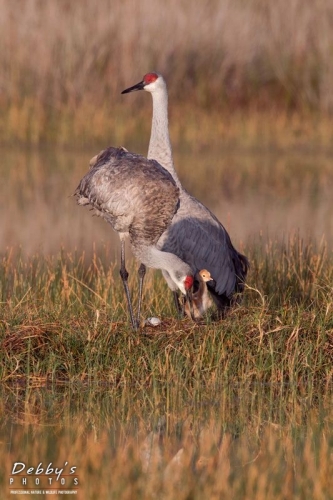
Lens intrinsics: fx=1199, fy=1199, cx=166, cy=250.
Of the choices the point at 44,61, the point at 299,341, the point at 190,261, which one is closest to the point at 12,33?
the point at 44,61

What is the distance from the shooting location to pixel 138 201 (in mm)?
6359

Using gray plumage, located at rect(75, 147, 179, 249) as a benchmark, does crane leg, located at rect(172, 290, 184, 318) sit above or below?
below

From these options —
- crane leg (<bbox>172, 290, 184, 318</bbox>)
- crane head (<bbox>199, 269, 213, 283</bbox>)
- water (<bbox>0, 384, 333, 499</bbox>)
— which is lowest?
crane leg (<bbox>172, 290, 184, 318</bbox>)

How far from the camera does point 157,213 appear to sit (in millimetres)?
6465

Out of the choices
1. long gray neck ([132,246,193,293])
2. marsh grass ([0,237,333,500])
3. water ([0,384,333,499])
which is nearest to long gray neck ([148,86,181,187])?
long gray neck ([132,246,193,293])

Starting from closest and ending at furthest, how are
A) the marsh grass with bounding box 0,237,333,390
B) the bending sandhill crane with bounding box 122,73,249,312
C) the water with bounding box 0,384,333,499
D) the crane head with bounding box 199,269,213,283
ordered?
the water with bounding box 0,384,333,499
the marsh grass with bounding box 0,237,333,390
the crane head with bounding box 199,269,213,283
the bending sandhill crane with bounding box 122,73,249,312

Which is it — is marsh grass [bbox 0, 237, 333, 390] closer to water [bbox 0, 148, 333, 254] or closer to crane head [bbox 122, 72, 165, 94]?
crane head [bbox 122, 72, 165, 94]

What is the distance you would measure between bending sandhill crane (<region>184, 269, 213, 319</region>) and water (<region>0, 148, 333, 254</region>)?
2.30m

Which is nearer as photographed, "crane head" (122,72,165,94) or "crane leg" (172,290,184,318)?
"crane leg" (172,290,184,318)

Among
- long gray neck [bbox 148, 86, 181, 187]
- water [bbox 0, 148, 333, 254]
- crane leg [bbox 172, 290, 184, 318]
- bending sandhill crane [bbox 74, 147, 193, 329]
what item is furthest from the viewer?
water [bbox 0, 148, 333, 254]

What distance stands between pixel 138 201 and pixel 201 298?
0.64 metres

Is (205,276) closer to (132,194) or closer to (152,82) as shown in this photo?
(132,194)

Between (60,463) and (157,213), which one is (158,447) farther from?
(157,213)

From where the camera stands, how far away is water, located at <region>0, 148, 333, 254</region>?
10.6 meters
